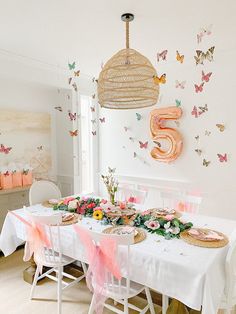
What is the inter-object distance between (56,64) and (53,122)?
1.07m

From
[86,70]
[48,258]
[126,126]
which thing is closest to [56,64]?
[86,70]

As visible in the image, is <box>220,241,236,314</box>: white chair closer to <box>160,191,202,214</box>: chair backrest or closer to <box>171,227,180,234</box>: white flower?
<box>171,227,180,234</box>: white flower

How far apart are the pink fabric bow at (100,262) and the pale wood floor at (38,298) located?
0.55m

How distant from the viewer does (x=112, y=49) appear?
9.27 ft

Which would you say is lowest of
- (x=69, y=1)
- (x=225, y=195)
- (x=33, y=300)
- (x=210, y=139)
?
(x=33, y=300)

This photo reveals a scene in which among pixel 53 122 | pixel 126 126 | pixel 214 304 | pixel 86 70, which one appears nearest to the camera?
pixel 214 304

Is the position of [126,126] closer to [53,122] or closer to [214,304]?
[53,122]

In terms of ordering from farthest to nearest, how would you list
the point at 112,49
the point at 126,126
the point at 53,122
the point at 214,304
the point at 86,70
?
the point at 53,122 < the point at 126,126 < the point at 86,70 < the point at 112,49 < the point at 214,304

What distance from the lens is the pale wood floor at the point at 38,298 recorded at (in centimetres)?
217

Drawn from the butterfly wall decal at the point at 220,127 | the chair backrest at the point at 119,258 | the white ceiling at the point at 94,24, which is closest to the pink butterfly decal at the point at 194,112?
the butterfly wall decal at the point at 220,127

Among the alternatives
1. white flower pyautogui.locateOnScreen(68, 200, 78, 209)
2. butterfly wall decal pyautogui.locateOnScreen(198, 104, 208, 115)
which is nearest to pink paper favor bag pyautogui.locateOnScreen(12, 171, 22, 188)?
white flower pyautogui.locateOnScreen(68, 200, 78, 209)

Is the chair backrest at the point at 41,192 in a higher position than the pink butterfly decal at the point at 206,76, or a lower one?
lower

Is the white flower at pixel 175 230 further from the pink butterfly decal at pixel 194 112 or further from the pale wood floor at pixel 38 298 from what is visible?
the pink butterfly decal at pixel 194 112

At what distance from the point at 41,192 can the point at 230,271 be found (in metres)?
2.24
